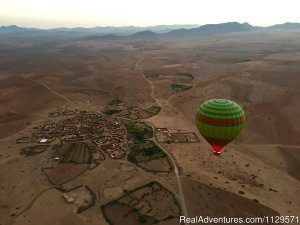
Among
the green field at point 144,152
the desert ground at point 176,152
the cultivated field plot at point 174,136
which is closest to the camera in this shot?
the desert ground at point 176,152

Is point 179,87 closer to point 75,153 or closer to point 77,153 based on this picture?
point 77,153

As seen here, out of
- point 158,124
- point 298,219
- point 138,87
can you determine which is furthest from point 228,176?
point 138,87

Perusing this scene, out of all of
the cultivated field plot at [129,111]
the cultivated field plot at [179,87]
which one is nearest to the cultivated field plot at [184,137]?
the cultivated field plot at [129,111]

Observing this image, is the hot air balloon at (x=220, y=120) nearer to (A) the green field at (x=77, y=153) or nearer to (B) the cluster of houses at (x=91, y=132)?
(B) the cluster of houses at (x=91, y=132)

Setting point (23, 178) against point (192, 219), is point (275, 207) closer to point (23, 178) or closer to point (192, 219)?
point (192, 219)

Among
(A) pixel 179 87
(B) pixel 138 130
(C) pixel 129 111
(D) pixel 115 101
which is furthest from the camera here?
(A) pixel 179 87

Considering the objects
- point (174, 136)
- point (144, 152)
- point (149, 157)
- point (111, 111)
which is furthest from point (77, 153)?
point (111, 111)

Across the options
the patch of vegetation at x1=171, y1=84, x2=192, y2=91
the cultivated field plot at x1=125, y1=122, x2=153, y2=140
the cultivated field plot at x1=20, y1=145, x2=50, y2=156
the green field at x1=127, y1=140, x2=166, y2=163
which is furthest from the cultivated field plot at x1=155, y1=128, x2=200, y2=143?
the patch of vegetation at x1=171, y1=84, x2=192, y2=91
